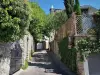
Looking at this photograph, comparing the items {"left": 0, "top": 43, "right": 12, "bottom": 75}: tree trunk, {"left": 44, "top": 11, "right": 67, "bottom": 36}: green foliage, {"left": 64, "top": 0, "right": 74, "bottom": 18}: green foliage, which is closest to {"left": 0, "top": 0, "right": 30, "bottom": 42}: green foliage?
{"left": 0, "top": 43, "right": 12, "bottom": 75}: tree trunk

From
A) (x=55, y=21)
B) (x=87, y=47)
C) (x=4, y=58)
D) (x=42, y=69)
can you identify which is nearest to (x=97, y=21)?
(x=87, y=47)

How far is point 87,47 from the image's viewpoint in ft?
41.0

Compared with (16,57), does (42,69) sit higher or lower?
lower

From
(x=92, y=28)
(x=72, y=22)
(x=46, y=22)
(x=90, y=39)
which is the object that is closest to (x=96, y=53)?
(x=90, y=39)

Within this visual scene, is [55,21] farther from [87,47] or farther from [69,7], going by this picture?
[87,47]

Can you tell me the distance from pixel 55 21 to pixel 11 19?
23.3m

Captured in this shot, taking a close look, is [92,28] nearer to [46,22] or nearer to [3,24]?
[3,24]

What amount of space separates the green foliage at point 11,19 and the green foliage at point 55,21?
2035cm

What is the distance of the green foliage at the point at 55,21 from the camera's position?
29.9 m

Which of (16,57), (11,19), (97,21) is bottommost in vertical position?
(16,57)

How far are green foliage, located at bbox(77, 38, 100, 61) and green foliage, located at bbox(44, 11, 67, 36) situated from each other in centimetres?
1669

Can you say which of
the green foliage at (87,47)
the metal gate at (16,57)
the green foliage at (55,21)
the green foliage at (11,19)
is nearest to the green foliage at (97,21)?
the green foliage at (87,47)

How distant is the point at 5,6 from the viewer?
8.65m

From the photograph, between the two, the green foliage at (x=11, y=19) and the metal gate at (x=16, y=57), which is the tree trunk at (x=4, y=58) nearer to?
the green foliage at (x=11, y=19)
